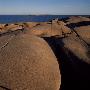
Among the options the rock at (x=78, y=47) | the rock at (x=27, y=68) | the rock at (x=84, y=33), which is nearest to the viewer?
the rock at (x=27, y=68)

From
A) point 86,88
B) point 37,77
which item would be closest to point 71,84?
point 86,88

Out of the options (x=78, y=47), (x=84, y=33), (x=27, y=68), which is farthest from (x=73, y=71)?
(x=84, y=33)

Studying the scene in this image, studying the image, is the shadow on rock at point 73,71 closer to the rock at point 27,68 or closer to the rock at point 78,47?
the rock at point 78,47

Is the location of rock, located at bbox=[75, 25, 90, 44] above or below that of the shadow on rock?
above

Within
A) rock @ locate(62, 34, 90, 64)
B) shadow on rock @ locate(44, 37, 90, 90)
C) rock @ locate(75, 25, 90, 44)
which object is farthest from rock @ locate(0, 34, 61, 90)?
rock @ locate(75, 25, 90, 44)

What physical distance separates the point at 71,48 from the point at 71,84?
3.34ft

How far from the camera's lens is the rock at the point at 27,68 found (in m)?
5.42

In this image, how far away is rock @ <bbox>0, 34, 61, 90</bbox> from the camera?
5422 mm

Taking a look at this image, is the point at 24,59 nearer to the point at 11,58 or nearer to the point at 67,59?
the point at 11,58

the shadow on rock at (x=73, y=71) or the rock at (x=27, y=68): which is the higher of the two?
the rock at (x=27, y=68)

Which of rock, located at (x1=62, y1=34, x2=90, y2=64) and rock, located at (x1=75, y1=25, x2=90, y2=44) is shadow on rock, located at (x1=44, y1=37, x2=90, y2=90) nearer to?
rock, located at (x1=62, y1=34, x2=90, y2=64)

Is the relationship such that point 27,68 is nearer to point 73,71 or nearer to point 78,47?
point 73,71

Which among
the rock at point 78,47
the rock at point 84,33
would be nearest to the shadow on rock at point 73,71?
Result: the rock at point 78,47

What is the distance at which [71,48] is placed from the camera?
6910mm
